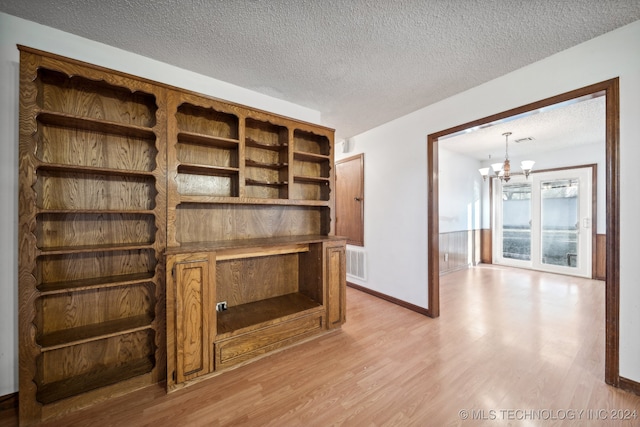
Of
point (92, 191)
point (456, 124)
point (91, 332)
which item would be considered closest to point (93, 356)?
point (91, 332)

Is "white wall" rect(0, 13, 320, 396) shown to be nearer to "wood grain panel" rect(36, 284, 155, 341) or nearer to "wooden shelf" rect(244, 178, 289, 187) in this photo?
"wood grain panel" rect(36, 284, 155, 341)

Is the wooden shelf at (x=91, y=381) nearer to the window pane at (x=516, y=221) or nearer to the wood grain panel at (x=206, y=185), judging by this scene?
the wood grain panel at (x=206, y=185)

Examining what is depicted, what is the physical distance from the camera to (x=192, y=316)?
5.78 feet

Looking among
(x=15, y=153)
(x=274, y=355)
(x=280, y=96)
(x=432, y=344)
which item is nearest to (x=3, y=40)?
(x=15, y=153)

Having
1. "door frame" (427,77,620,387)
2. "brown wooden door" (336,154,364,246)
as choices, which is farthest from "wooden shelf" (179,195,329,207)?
"door frame" (427,77,620,387)

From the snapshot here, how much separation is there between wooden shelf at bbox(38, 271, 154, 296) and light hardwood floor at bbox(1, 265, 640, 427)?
0.78 meters

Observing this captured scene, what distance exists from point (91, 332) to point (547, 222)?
711 centimetres

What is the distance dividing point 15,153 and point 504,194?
296 inches

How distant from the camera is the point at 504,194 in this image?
563 centimetres

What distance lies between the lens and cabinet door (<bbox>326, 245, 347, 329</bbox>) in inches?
97.3

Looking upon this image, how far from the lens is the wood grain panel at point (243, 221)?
2148mm

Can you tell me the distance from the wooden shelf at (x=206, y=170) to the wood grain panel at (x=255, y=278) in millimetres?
843

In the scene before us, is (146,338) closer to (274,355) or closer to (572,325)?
(274,355)

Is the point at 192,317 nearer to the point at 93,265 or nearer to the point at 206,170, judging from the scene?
the point at 93,265
